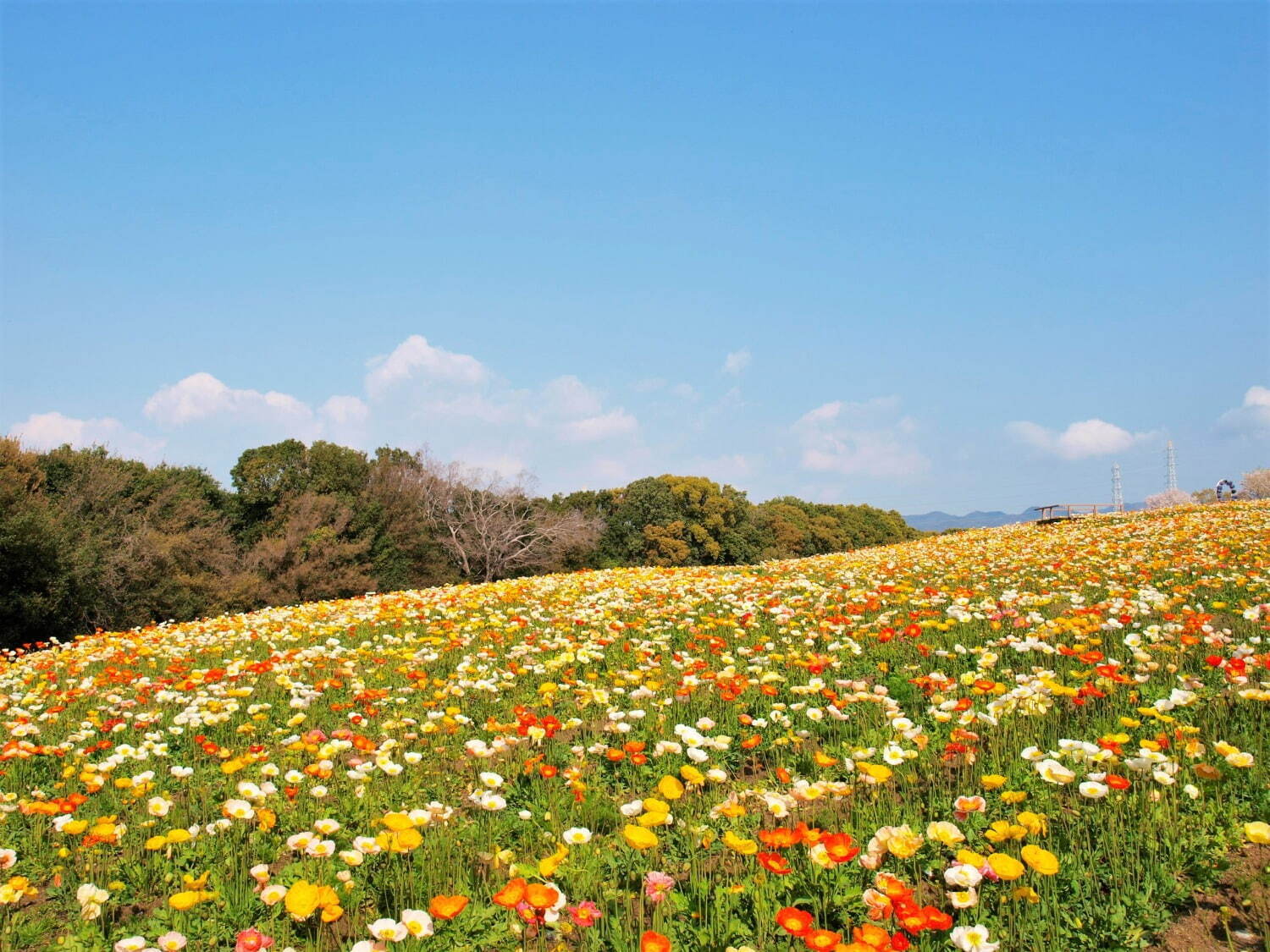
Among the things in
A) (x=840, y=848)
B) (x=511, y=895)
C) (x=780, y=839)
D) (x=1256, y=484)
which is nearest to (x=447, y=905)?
(x=511, y=895)

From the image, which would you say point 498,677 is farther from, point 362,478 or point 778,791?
point 362,478

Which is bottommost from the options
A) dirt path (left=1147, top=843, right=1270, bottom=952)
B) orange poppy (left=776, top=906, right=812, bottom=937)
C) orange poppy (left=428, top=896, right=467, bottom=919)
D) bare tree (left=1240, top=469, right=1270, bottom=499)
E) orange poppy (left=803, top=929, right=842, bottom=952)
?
dirt path (left=1147, top=843, right=1270, bottom=952)

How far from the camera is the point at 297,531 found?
3700 centimetres

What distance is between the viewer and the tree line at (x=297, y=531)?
81.2ft

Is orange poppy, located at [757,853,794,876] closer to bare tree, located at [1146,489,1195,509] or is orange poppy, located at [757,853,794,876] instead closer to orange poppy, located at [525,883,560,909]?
orange poppy, located at [525,883,560,909]

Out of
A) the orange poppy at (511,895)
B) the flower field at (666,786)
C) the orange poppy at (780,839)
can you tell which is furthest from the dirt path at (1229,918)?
the orange poppy at (511,895)

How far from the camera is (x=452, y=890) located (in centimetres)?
369

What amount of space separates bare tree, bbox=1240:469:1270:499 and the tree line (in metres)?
27.1

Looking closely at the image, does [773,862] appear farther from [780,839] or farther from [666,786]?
[666,786]

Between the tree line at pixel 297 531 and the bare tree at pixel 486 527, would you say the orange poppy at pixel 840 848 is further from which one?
the bare tree at pixel 486 527

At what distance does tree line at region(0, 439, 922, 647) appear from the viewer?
2475 cm

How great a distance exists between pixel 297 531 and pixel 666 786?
36897mm

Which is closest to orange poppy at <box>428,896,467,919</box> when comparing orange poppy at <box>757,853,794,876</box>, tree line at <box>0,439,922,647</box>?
orange poppy at <box>757,853,794,876</box>

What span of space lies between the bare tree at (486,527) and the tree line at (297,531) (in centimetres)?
10
